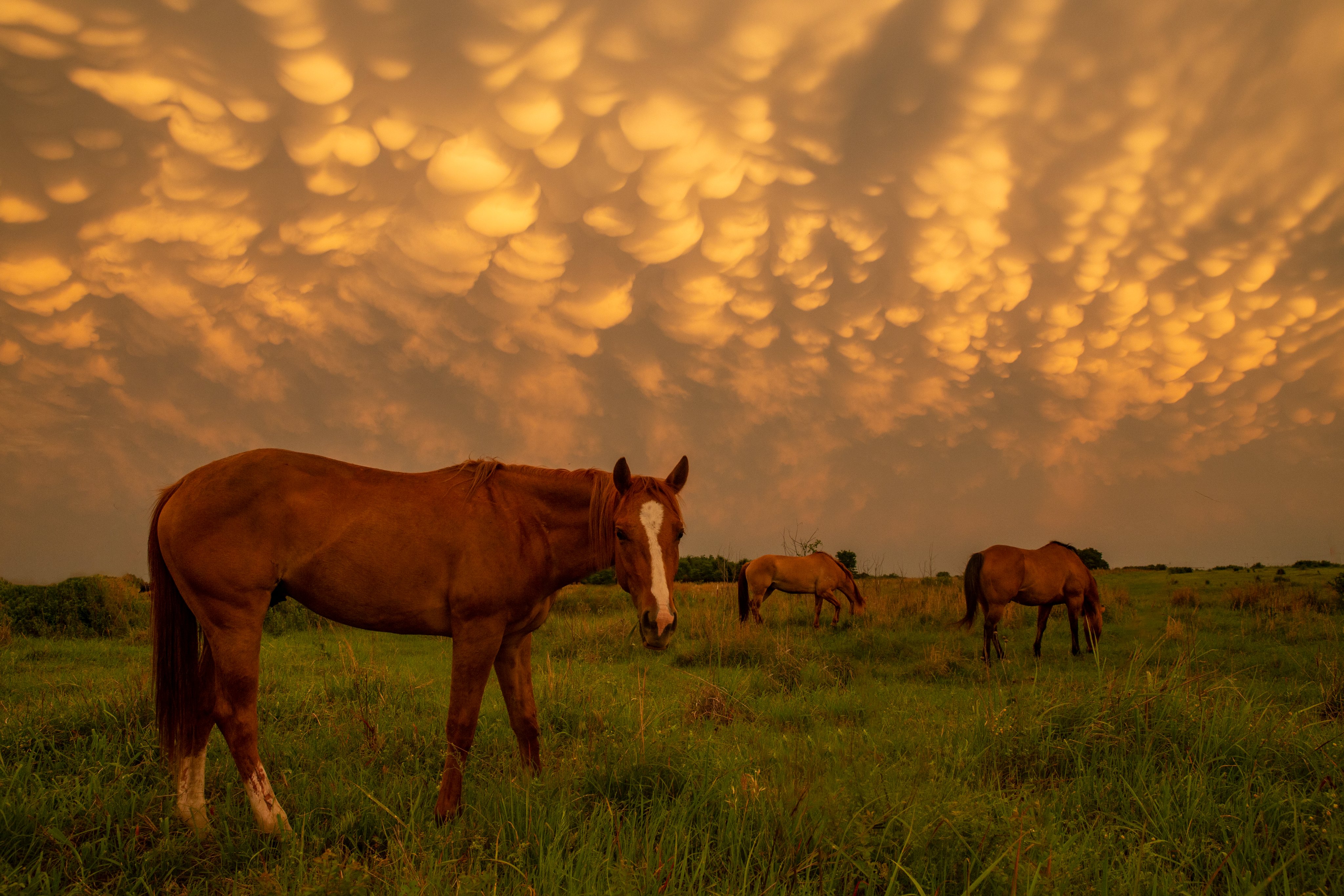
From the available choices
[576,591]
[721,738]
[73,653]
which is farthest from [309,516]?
[576,591]

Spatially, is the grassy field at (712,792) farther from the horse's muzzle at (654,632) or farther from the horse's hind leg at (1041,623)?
the horse's hind leg at (1041,623)

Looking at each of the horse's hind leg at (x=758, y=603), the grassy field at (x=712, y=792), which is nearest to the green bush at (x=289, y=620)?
the grassy field at (x=712, y=792)

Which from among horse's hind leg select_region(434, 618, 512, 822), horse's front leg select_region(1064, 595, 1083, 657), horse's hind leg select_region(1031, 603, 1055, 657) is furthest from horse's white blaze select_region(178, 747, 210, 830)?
horse's front leg select_region(1064, 595, 1083, 657)

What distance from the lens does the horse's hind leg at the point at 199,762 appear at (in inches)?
154

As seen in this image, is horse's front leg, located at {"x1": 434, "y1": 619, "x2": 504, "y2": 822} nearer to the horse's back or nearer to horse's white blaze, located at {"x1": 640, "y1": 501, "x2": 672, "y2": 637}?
the horse's back

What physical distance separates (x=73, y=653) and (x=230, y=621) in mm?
9677

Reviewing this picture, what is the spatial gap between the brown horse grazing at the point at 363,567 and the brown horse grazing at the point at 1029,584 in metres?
10.0

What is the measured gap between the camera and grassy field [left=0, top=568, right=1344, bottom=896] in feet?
10.0

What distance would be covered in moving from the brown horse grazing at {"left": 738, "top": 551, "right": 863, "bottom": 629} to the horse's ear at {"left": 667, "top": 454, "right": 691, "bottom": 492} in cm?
1201

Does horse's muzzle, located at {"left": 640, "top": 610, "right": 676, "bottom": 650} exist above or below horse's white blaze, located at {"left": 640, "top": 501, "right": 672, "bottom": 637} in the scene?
below

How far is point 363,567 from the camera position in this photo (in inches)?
173

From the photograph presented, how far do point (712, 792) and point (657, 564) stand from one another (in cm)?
134

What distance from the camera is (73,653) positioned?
1073cm

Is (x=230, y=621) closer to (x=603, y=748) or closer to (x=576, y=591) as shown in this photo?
(x=603, y=748)
